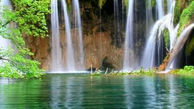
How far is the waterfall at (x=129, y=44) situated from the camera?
1688 inches

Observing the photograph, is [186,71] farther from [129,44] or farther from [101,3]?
[101,3]

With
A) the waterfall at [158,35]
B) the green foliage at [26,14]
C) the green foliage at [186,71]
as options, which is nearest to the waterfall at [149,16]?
the waterfall at [158,35]

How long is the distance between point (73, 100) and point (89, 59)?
105ft

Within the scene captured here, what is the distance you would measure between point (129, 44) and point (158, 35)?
592cm

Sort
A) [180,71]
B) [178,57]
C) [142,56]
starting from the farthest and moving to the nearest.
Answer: [142,56] < [178,57] < [180,71]

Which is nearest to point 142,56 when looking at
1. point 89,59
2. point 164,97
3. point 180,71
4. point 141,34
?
point 141,34

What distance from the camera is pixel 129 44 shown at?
1711 inches

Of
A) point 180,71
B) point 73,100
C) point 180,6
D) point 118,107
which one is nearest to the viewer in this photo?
point 118,107

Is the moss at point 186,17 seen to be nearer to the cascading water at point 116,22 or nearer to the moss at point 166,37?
the moss at point 166,37

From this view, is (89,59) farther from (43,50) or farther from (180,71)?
(180,71)

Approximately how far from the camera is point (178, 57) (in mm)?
32844

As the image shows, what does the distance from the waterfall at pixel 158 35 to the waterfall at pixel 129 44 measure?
8.95 feet

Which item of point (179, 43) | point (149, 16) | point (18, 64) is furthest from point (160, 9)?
point (18, 64)

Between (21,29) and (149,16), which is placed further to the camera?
(149,16)
